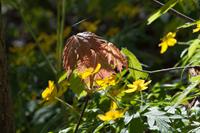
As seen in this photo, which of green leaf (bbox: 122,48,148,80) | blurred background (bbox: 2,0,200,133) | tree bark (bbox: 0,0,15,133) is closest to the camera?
green leaf (bbox: 122,48,148,80)

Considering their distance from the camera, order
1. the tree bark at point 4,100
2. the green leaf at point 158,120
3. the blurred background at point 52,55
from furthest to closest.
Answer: the blurred background at point 52,55 → the tree bark at point 4,100 → the green leaf at point 158,120

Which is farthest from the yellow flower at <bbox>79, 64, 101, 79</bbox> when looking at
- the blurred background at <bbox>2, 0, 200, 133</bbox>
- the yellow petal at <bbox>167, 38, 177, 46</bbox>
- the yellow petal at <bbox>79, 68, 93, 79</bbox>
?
the yellow petal at <bbox>167, 38, 177, 46</bbox>

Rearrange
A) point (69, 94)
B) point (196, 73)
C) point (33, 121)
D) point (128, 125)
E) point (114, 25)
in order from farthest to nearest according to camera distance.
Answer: point (114, 25) → point (33, 121) → point (69, 94) → point (196, 73) → point (128, 125)

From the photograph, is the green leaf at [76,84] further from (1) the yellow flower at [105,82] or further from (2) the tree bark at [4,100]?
(2) the tree bark at [4,100]

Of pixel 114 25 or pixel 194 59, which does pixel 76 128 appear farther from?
pixel 114 25

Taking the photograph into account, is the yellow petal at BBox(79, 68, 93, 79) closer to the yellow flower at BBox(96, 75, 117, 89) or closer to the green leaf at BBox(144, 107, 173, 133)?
the yellow flower at BBox(96, 75, 117, 89)

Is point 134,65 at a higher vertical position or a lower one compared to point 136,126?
higher

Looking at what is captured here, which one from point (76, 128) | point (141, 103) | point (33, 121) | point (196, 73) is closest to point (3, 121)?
point (76, 128)

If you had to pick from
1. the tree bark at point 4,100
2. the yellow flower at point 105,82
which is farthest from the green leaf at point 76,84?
the tree bark at point 4,100

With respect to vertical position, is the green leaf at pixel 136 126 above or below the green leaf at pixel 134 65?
below

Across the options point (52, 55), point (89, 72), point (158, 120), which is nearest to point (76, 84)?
point (89, 72)

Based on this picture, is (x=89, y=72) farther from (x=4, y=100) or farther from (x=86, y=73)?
(x=4, y=100)
